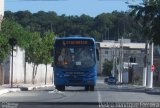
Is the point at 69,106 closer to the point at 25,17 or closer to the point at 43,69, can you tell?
the point at 43,69

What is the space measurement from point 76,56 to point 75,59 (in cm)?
23

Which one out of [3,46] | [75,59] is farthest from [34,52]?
[75,59]

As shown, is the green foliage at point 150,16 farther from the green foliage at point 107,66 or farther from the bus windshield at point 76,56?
the green foliage at point 107,66

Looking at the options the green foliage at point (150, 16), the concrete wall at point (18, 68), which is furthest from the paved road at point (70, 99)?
the concrete wall at point (18, 68)

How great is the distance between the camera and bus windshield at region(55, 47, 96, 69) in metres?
41.6

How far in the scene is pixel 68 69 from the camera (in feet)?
138

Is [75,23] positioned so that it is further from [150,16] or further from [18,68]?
[150,16]

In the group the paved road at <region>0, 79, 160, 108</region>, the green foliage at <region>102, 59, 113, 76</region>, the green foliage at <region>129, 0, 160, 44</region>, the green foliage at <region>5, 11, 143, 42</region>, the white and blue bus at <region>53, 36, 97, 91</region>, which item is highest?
the green foliage at <region>5, 11, 143, 42</region>

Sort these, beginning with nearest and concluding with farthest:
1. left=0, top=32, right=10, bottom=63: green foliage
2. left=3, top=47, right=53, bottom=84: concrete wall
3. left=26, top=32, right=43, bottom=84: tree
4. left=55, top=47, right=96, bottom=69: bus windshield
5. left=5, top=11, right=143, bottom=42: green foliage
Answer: left=55, top=47, right=96, bottom=69: bus windshield, left=0, top=32, right=10, bottom=63: green foliage, left=3, top=47, right=53, bottom=84: concrete wall, left=26, top=32, right=43, bottom=84: tree, left=5, top=11, right=143, bottom=42: green foliage

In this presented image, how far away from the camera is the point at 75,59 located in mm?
41594

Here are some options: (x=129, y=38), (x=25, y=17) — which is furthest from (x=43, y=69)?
(x=129, y=38)

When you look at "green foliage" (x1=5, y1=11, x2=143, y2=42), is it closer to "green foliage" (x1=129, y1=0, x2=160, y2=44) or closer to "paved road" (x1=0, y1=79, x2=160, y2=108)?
"paved road" (x1=0, y1=79, x2=160, y2=108)

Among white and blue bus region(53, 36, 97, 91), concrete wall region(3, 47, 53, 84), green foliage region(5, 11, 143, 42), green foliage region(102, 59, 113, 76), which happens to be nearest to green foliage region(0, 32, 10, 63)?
white and blue bus region(53, 36, 97, 91)

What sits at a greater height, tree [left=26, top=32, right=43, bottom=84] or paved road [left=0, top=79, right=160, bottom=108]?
tree [left=26, top=32, right=43, bottom=84]
